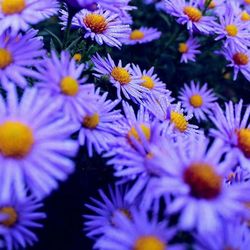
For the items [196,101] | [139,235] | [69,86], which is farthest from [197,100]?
[139,235]

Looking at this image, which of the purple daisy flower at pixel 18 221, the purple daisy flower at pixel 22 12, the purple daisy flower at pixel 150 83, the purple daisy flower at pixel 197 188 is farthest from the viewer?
the purple daisy flower at pixel 150 83

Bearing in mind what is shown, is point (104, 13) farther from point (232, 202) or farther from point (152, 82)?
point (232, 202)

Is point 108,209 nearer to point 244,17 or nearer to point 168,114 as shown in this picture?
point 168,114

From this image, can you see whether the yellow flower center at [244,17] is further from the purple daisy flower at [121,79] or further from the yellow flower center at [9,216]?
the yellow flower center at [9,216]

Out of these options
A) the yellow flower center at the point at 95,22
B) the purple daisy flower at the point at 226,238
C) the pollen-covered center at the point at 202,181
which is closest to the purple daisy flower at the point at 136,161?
the pollen-covered center at the point at 202,181

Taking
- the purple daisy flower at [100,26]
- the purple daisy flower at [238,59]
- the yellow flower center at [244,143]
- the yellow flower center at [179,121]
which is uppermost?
the purple daisy flower at [238,59]

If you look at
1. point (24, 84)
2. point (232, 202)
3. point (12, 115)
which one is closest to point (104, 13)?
point (24, 84)

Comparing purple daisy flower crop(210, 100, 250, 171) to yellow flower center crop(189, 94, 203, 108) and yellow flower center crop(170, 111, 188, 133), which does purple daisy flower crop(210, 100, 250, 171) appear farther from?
yellow flower center crop(189, 94, 203, 108)
